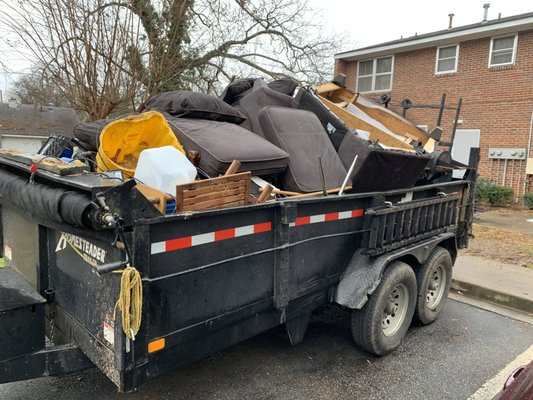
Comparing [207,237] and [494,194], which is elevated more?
[207,237]

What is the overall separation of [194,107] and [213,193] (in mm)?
1256

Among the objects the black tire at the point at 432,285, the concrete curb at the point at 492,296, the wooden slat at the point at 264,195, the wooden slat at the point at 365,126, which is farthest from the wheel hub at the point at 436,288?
the wooden slat at the point at 264,195

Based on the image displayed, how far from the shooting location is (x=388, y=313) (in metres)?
3.49

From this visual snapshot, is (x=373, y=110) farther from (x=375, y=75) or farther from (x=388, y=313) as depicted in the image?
(x=375, y=75)

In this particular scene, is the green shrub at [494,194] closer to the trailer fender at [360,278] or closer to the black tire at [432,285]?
the black tire at [432,285]

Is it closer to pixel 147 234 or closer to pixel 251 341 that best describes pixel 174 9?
pixel 251 341

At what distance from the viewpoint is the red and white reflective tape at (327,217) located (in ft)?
8.77

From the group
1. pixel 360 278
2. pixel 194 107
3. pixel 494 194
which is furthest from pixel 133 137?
pixel 494 194

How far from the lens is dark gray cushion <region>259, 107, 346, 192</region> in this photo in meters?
3.12

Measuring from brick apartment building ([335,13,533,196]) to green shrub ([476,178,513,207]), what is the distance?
0.56 meters

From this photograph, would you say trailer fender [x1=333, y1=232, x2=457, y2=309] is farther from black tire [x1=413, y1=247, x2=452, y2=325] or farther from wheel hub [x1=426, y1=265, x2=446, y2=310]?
wheel hub [x1=426, y1=265, x2=446, y2=310]

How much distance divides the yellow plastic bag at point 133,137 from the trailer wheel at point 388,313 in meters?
1.86

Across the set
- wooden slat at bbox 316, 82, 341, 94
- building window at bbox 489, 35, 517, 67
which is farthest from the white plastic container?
building window at bbox 489, 35, 517, 67

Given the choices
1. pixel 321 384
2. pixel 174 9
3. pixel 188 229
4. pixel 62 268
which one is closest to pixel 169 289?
pixel 188 229
